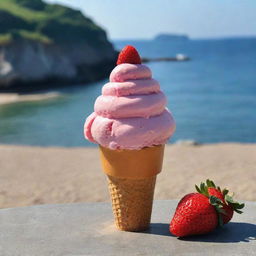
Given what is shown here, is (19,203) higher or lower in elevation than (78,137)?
higher

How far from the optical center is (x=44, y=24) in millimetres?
52406

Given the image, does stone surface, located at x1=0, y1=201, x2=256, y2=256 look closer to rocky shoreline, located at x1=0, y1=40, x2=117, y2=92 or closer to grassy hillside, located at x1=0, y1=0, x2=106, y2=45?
rocky shoreline, located at x1=0, y1=40, x2=117, y2=92

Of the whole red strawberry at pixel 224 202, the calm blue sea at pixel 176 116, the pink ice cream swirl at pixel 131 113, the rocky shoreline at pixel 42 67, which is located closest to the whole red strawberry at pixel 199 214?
the whole red strawberry at pixel 224 202

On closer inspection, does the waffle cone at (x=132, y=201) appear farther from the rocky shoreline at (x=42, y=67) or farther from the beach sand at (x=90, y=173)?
the rocky shoreline at (x=42, y=67)

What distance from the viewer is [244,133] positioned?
22062 mm

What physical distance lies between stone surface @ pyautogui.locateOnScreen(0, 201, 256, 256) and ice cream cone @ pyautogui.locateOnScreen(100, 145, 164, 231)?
5.0 inches

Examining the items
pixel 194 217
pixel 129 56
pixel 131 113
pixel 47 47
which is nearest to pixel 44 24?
pixel 47 47

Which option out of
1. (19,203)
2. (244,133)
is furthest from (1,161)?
(244,133)

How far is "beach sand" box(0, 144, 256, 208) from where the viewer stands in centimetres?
912

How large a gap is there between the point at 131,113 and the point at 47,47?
137 ft

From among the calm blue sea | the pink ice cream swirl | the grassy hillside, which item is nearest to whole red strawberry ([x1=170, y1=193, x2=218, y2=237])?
the pink ice cream swirl

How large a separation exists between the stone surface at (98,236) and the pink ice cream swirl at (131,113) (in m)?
0.77

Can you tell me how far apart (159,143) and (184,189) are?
504 cm

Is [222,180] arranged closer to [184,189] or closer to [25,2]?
[184,189]
